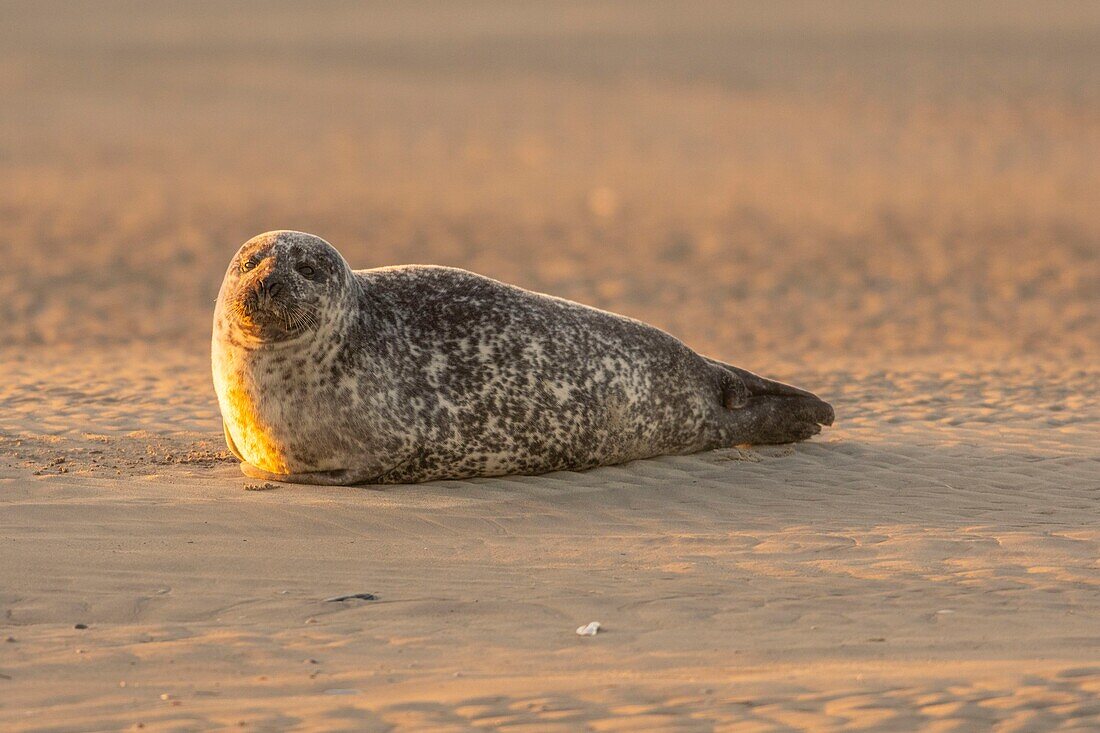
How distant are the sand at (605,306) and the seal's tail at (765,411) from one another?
146 millimetres

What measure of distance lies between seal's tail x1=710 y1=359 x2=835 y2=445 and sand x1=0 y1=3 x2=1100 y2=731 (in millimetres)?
146

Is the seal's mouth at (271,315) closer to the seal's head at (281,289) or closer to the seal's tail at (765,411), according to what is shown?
the seal's head at (281,289)

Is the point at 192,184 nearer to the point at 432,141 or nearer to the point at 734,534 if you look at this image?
the point at 432,141

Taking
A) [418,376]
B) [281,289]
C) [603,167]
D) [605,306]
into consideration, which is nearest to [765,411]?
[418,376]

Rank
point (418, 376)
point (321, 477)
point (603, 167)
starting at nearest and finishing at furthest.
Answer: point (321, 477), point (418, 376), point (603, 167)

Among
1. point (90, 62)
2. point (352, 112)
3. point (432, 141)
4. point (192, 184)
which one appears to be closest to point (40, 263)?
point (192, 184)

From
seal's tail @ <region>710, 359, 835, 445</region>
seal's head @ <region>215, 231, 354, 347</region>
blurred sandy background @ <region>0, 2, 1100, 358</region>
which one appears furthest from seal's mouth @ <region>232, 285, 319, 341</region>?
blurred sandy background @ <region>0, 2, 1100, 358</region>

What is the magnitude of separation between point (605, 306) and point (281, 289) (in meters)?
8.57

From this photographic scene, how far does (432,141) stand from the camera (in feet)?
79.8

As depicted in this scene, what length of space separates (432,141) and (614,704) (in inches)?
790

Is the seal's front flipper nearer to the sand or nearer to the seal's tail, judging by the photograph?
the sand

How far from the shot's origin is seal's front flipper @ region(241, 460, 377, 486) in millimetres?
7508

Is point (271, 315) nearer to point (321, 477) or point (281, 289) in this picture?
point (281, 289)

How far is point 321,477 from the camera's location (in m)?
7.52
